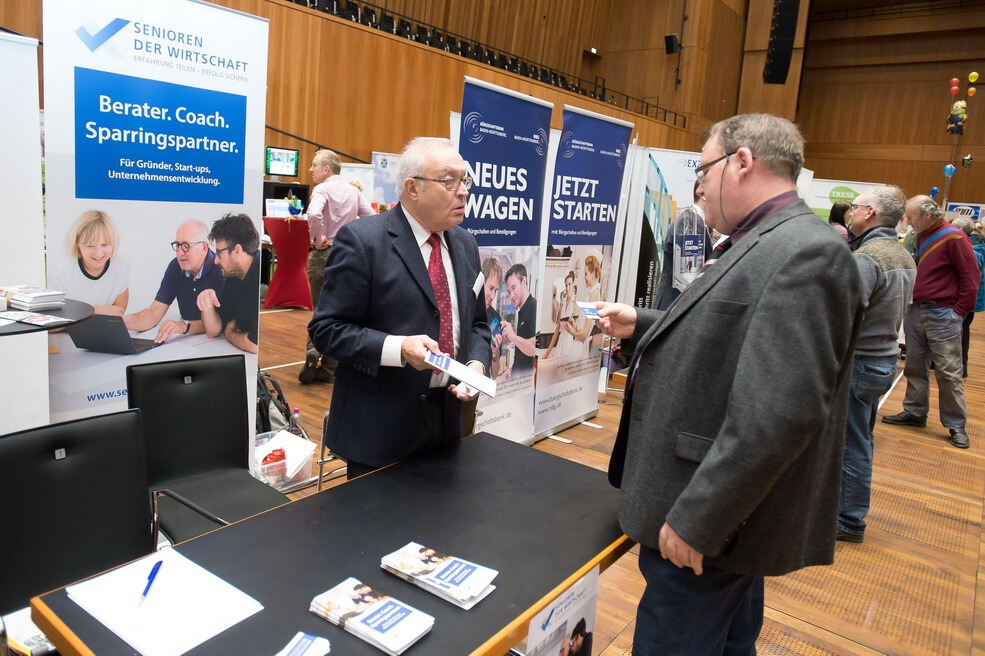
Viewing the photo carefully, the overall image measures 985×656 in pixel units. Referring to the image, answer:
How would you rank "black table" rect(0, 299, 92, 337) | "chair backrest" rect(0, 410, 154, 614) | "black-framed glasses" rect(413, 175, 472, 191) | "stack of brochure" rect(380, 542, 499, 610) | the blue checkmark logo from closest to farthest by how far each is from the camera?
"stack of brochure" rect(380, 542, 499, 610) → "chair backrest" rect(0, 410, 154, 614) → "black table" rect(0, 299, 92, 337) → "black-framed glasses" rect(413, 175, 472, 191) → the blue checkmark logo

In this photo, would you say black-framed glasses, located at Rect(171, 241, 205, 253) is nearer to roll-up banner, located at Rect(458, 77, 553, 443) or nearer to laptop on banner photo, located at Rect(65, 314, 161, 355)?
laptop on banner photo, located at Rect(65, 314, 161, 355)

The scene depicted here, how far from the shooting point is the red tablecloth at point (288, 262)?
6.73m

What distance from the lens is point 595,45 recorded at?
15.8 meters

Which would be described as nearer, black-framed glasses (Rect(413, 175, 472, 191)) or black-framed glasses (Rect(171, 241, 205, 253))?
black-framed glasses (Rect(413, 175, 472, 191))

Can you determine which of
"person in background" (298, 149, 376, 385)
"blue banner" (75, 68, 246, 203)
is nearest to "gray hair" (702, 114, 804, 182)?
"blue banner" (75, 68, 246, 203)

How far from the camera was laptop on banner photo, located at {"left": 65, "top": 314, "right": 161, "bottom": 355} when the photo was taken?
241cm

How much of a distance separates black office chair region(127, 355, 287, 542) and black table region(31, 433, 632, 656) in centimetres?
69

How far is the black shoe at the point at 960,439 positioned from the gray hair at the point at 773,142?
14.7 feet

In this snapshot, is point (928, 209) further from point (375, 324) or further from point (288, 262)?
point (288, 262)

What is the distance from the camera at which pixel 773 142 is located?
122 cm

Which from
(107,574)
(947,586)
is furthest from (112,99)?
(947,586)

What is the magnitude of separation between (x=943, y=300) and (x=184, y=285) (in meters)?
4.66

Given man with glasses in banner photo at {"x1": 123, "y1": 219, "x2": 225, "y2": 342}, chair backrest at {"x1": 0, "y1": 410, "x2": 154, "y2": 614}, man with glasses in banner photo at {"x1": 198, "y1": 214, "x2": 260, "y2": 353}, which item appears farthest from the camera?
man with glasses in banner photo at {"x1": 198, "y1": 214, "x2": 260, "y2": 353}

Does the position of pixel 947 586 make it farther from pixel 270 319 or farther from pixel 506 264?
pixel 270 319
